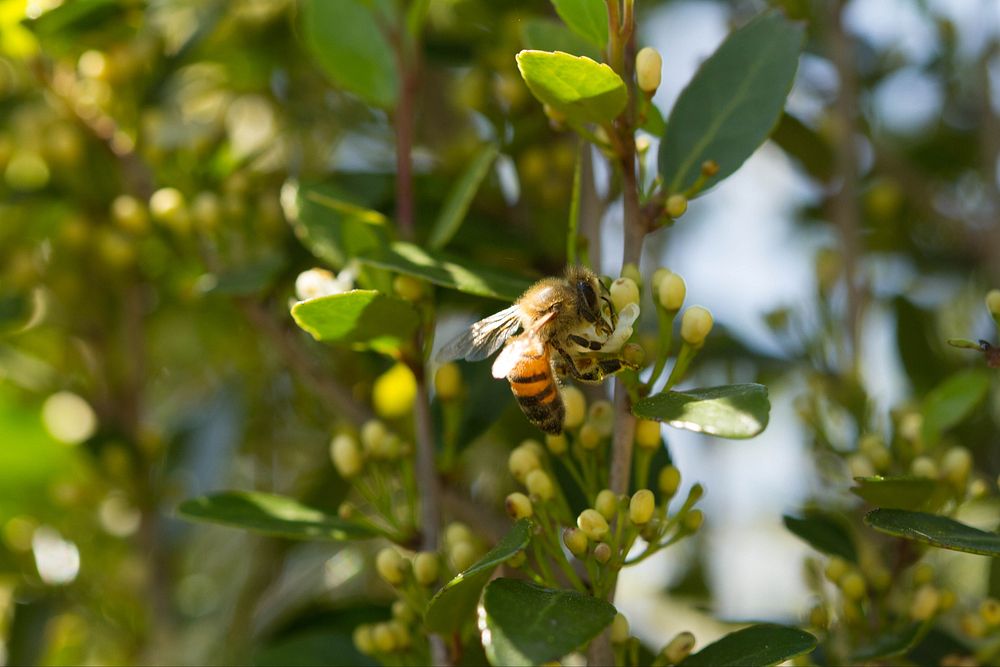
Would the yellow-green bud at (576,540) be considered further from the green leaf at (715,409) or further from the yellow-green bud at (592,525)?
the green leaf at (715,409)

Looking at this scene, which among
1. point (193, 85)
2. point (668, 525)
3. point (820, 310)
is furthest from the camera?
point (193, 85)

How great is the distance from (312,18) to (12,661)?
4.67 feet

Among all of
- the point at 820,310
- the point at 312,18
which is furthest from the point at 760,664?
the point at 312,18

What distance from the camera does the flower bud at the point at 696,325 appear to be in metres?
1.33

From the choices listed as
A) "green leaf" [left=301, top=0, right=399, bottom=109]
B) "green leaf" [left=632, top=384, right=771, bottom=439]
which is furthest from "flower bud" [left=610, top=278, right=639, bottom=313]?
"green leaf" [left=301, top=0, right=399, bottom=109]

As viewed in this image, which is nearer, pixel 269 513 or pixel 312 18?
pixel 269 513

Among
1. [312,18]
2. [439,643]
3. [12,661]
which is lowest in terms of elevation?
[12,661]

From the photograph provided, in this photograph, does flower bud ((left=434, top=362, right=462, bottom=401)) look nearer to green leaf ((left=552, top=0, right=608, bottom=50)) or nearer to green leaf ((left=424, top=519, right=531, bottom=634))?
green leaf ((left=424, top=519, right=531, bottom=634))

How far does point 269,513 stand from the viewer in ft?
4.83

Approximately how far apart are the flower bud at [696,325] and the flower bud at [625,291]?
0.28 ft

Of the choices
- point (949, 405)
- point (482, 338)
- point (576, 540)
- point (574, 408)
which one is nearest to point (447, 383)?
point (482, 338)

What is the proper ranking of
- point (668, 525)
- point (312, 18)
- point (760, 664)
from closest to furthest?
1. point (760, 664)
2. point (668, 525)
3. point (312, 18)

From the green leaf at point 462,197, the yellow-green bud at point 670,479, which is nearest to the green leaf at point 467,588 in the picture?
the yellow-green bud at point 670,479

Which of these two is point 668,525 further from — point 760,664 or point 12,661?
point 12,661
